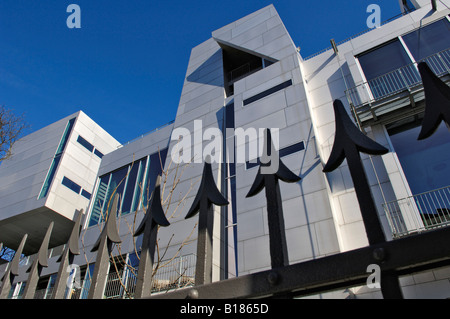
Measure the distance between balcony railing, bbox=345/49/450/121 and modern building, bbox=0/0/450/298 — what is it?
0.05 m

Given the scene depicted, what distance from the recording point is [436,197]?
8.36m

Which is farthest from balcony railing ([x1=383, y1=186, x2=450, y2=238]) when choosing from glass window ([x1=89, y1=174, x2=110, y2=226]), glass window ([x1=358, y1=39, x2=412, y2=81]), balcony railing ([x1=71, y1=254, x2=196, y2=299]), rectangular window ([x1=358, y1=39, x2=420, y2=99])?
glass window ([x1=89, y1=174, x2=110, y2=226])

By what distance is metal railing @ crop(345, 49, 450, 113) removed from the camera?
1017cm

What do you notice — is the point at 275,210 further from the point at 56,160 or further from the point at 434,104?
the point at 56,160

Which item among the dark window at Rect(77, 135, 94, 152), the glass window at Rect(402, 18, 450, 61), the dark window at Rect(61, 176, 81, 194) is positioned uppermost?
the dark window at Rect(77, 135, 94, 152)

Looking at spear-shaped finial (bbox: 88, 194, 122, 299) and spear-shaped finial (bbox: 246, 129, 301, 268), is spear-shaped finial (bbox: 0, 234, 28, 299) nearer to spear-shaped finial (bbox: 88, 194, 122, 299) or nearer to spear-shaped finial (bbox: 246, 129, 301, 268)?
spear-shaped finial (bbox: 88, 194, 122, 299)

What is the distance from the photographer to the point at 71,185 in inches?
805

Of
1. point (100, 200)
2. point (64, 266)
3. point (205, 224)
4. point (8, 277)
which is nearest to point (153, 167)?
point (100, 200)

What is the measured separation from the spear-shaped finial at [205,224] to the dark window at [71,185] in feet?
67.9

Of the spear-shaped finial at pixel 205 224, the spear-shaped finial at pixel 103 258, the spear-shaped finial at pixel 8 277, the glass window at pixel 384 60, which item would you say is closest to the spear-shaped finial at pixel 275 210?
the spear-shaped finial at pixel 205 224

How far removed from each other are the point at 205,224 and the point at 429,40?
1249 centimetres
